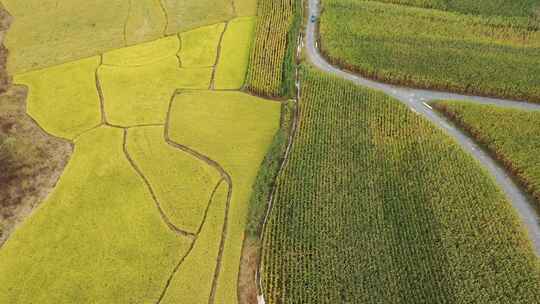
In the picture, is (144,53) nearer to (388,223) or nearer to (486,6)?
(388,223)

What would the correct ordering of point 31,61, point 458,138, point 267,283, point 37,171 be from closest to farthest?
point 267,283
point 37,171
point 458,138
point 31,61

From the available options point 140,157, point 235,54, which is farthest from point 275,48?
point 140,157

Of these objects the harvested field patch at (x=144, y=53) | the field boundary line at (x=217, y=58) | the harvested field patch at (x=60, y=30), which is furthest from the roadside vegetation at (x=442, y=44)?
the harvested field patch at (x=60, y=30)

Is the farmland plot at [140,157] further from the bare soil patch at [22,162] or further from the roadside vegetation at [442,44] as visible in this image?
the roadside vegetation at [442,44]

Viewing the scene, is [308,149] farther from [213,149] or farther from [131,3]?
[131,3]

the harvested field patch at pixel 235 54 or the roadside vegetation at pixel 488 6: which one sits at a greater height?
the roadside vegetation at pixel 488 6

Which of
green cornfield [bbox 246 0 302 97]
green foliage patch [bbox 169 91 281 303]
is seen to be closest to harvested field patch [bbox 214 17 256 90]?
green cornfield [bbox 246 0 302 97]

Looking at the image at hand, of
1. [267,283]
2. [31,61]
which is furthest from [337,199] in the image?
[31,61]
